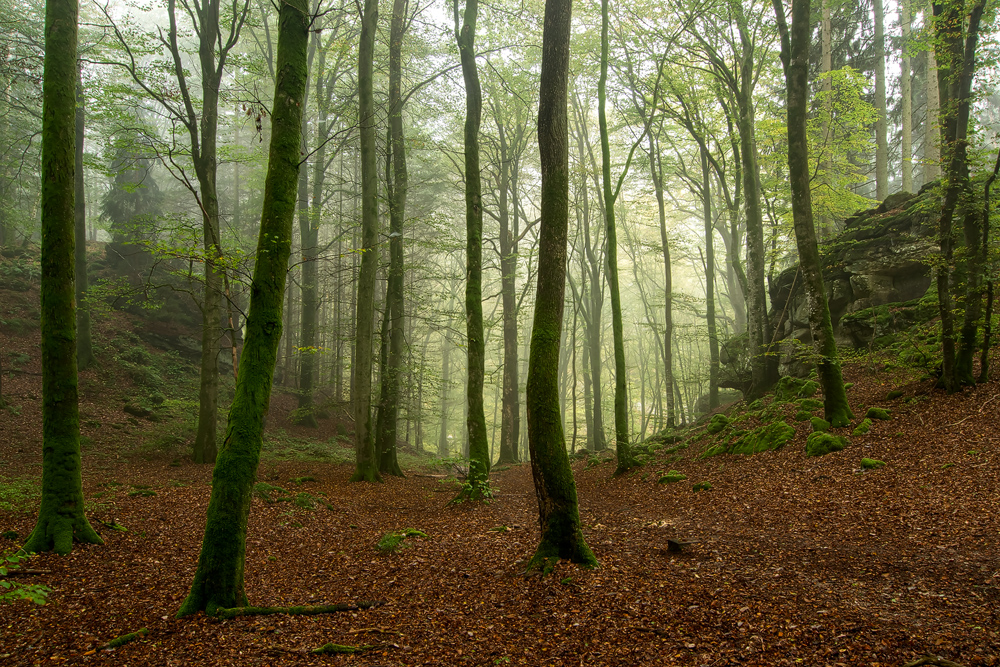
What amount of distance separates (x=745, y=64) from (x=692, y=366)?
911 inches

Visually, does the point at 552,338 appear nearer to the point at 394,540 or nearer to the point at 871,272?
the point at 394,540

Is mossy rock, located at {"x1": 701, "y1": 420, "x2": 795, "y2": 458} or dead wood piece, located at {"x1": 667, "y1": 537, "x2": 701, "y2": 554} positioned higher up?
mossy rock, located at {"x1": 701, "y1": 420, "x2": 795, "y2": 458}

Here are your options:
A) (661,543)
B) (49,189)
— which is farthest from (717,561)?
(49,189)

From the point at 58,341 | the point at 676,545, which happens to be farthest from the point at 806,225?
the point at 58,341

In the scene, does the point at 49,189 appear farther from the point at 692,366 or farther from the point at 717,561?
the point at 692,366

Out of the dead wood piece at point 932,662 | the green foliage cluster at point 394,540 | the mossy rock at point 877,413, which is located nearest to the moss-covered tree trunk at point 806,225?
the mossy rock at point 877,413

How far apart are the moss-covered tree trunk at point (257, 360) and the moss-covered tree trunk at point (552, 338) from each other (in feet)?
8.39

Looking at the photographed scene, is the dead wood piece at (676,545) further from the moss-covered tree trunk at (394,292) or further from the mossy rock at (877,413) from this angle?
the moss-covered tree trunk at (394,292)

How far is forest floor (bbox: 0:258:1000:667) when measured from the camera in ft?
11.7

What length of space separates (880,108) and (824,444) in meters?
15.5

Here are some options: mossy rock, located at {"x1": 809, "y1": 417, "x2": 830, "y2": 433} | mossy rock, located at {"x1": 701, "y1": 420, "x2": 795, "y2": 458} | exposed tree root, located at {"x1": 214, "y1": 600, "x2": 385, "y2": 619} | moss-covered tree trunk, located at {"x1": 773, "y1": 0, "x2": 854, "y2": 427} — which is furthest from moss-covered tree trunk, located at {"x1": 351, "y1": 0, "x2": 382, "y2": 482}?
mossy rock, located at {"x1": 809, "y1": 417, "x2": 830, "y2": 433}

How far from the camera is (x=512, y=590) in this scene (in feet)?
15.9

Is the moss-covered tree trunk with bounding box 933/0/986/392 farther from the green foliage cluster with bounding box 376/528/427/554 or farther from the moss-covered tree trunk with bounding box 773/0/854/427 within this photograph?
the green foliage cluster with bounding box 376/528/427/554

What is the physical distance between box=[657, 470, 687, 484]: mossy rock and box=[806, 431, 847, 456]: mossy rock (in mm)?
2403
